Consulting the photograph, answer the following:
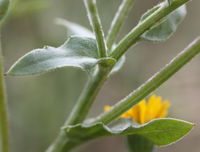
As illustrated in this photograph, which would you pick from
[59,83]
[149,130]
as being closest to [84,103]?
[149,130]

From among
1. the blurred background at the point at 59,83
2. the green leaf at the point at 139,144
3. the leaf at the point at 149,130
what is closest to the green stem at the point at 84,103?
the leaf at the point at 149,130

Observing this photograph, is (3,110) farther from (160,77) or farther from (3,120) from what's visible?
(160,77)

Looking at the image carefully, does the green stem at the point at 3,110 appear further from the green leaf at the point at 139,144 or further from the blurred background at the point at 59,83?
the blurred background at the point at 59,83

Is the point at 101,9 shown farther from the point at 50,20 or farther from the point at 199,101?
the point at 199,101

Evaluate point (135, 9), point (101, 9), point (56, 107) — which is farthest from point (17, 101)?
point (135, 9)

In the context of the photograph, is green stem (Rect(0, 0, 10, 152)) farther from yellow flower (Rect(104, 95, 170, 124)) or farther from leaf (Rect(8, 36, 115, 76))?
yellow flower (Rect(104, 95, 170, 124))

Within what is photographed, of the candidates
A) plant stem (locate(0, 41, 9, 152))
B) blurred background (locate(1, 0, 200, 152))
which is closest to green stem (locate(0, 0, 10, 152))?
plant stem (locate(0, 41, 9, 152))

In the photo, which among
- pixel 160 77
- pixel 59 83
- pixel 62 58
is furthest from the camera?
pixel 59 83
